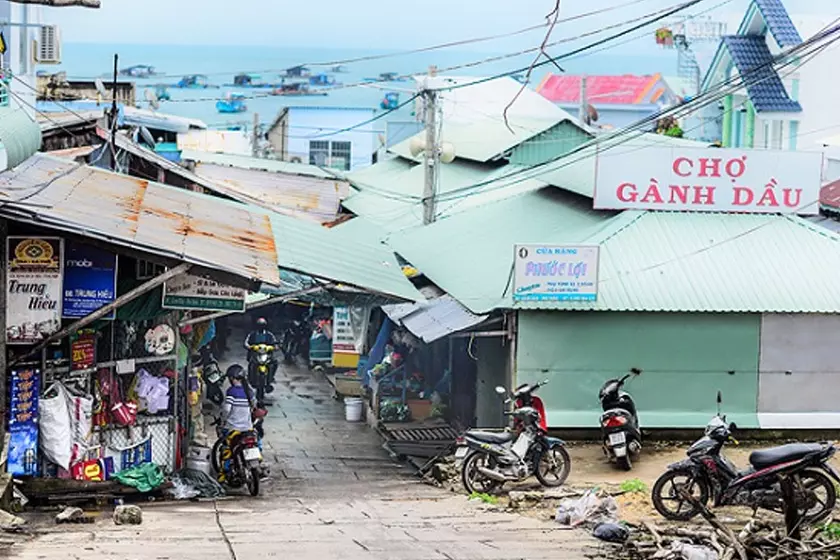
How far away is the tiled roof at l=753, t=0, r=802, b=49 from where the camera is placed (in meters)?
30.4

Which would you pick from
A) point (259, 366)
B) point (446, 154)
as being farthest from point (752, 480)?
point (446, 154)

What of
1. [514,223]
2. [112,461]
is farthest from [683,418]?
[112,461]

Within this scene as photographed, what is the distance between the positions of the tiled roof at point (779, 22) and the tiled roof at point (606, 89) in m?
43.1

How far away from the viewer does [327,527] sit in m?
12.1

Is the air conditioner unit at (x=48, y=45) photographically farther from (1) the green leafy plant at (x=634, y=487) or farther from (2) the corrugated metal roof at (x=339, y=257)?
(1) the green leafy plant at (x=634, y=487)

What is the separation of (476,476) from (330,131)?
46.0 meters

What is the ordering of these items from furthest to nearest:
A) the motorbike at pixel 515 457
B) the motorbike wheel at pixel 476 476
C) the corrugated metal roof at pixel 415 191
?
the corrugated metal roof at pixel 415 191 < the motorbike wheel at pixel 476 476 < the motorbike at pixel 515 457

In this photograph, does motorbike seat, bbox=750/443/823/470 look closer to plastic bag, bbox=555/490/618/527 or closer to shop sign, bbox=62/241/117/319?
plastic bag, bbox=555/490/618/527

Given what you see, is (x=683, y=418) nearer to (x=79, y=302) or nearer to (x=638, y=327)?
(x=638, y=327)

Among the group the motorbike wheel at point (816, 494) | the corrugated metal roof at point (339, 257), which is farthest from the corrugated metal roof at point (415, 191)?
the motorbike wheel at point (816, 494)

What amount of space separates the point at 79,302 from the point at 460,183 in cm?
1872

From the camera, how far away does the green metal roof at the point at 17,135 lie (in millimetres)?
17000

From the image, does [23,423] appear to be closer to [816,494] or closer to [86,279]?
[86,279]

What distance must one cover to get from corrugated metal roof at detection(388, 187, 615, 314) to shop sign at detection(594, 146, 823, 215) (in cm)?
78
